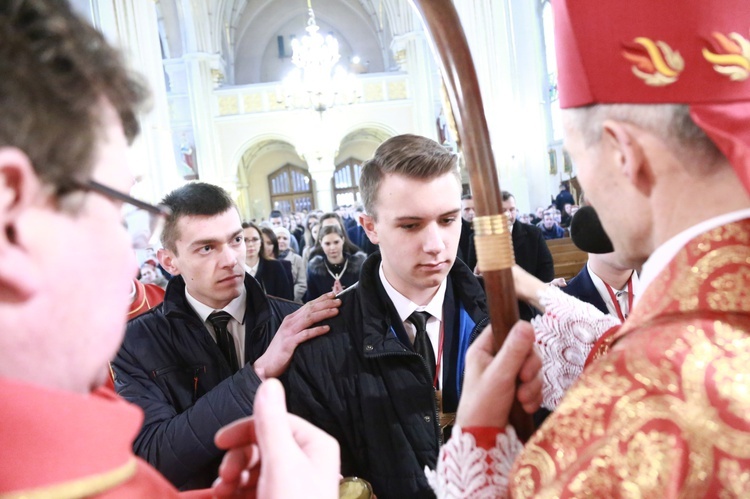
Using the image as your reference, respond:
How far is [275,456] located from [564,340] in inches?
37.2

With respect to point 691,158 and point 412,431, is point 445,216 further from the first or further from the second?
point 691,158

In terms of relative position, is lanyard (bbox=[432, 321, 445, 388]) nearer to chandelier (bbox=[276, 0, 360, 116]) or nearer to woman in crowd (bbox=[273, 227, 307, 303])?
woman in crowd (bbox=[273, 227, 307, 303])

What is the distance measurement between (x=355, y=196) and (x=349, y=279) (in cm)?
2368

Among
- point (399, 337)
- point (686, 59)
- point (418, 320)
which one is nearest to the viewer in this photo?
point (686, 59)

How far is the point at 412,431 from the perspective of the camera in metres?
1.73

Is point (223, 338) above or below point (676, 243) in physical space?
below

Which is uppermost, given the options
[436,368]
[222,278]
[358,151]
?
[358,151]

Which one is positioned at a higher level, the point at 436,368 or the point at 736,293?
the point at 736,293

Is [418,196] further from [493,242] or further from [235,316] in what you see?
[235,316]

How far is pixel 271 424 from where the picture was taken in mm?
805

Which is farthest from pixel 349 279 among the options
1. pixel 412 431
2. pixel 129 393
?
pixel 412 431

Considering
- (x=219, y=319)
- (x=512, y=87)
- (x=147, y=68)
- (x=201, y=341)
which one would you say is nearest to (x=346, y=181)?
(x=512, y=87)

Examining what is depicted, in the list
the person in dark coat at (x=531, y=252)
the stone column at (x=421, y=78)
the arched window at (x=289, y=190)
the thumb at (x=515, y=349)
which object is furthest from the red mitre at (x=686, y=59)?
the arched window at (x=289, y=190)

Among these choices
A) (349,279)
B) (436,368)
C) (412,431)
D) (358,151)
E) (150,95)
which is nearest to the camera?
(150,95)
